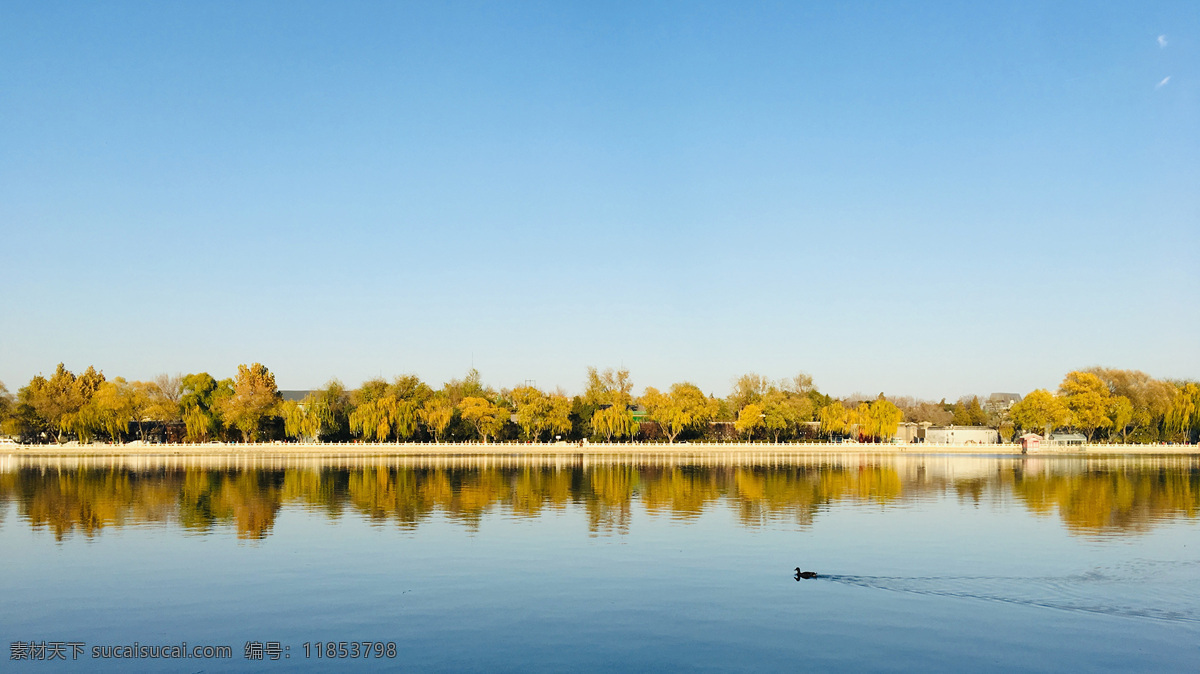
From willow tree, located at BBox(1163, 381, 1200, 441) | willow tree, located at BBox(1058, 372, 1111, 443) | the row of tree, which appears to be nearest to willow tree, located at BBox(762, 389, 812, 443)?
the row of tree

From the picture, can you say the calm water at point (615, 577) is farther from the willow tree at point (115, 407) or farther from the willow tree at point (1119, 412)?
the willow tree at point (1119, 412)

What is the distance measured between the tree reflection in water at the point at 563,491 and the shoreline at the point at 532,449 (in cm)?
1477

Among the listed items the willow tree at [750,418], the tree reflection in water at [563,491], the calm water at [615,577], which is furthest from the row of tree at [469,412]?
the calm water at [615,577]

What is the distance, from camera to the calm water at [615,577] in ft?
51.6

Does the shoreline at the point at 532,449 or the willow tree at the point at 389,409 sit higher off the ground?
the willow tree at the point at 389,409

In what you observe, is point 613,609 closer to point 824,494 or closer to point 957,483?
point 824,494

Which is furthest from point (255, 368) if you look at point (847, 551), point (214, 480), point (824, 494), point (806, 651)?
point (806, 651)

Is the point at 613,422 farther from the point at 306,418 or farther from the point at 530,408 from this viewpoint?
the point at 306,418

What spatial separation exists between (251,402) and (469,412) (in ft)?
76.2

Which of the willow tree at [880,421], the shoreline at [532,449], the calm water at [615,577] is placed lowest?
the shoreline at [532,449]

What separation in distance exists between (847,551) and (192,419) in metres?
82.9

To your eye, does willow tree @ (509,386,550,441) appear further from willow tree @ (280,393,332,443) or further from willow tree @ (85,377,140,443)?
willow tree @ (85,377,140,443)

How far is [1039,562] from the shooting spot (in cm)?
2397

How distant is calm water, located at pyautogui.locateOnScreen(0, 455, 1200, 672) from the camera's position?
15727mm
